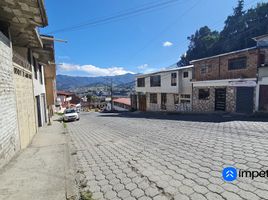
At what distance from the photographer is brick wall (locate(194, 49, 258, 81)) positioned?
14.1m

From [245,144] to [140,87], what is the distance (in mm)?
25885

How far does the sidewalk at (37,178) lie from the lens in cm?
322

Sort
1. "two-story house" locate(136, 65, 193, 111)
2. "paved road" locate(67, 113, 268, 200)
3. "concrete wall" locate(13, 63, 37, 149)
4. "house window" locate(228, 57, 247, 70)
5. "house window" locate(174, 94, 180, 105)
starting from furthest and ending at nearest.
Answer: "house window" locate(174, 94, 180, 105)
"two-story house" locate(136, 65, 193, 111)
"house window" locate(228, 57, 247, 70)
"concrete wall" locate(13, 63, 37, 149)
"paved road" locate(67, 113, 268, 200)

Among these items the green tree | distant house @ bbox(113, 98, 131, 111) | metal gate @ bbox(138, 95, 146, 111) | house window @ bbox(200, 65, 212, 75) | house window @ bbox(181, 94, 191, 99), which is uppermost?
the green tree

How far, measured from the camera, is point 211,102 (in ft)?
58.4

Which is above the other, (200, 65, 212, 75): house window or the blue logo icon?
(200, 65, 212, 75): house window

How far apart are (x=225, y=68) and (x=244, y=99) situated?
360 centimetres

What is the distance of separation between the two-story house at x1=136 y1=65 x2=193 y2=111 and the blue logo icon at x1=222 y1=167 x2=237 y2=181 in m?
17.7

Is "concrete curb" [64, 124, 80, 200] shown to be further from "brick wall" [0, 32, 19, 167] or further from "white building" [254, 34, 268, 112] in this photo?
"white building" [254, 34, 268, 112]

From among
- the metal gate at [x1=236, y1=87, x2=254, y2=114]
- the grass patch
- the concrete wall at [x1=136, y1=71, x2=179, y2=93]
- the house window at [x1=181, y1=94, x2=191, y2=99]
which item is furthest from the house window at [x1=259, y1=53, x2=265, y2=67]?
the grass patch

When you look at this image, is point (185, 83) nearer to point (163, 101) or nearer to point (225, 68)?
point (163, 101)

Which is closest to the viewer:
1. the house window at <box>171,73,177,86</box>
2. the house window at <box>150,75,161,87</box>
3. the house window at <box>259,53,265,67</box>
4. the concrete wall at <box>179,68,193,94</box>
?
the house window at <box>259,53,265,67</box>
